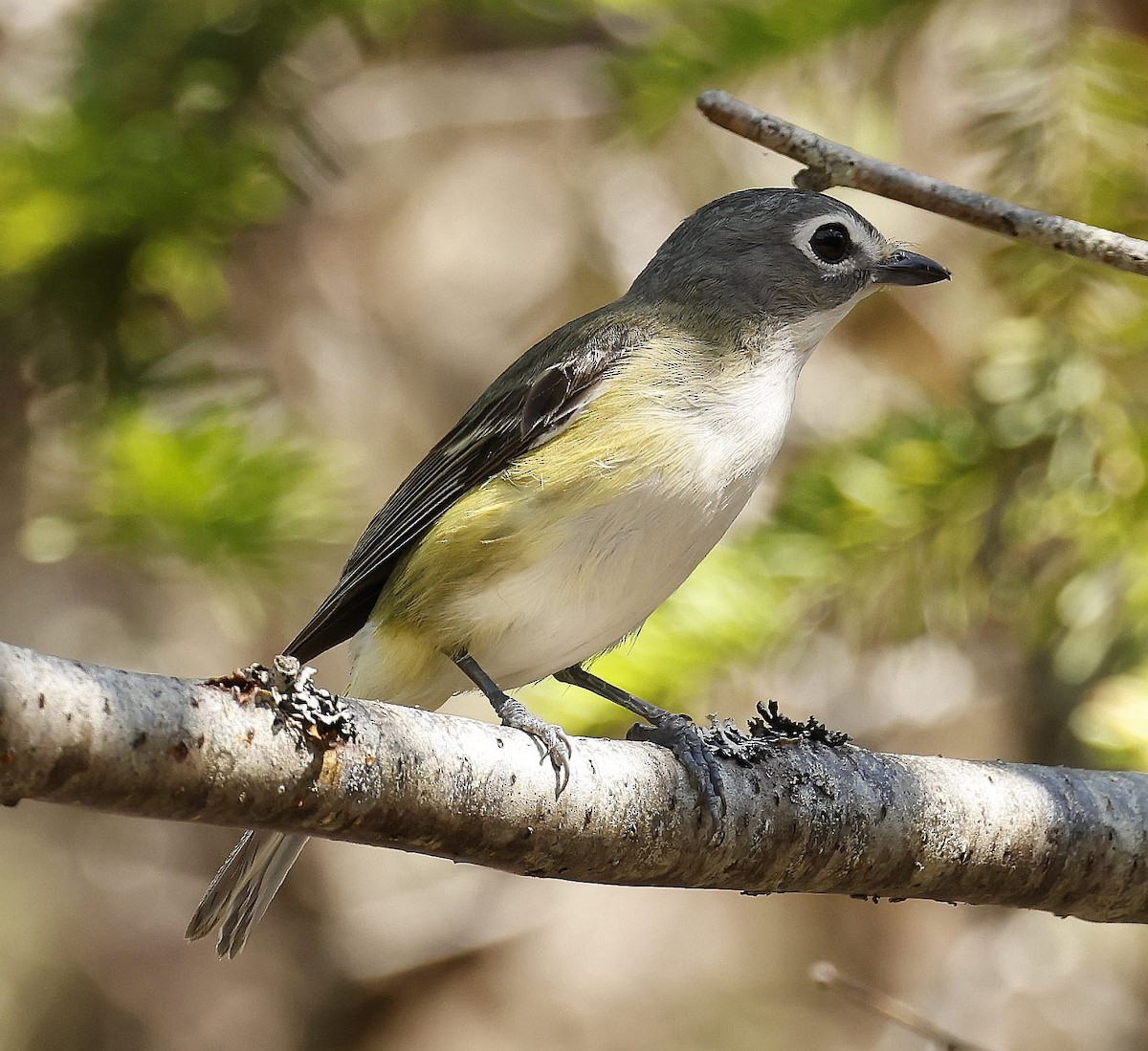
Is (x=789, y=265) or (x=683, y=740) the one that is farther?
(x=789, y=265)

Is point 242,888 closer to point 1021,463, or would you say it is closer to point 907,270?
point 1021,463

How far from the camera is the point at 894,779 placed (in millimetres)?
2510

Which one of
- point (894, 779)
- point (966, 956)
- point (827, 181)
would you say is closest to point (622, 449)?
point (827, 181)

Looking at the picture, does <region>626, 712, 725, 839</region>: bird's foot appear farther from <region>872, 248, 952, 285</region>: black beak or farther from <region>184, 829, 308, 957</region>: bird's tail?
<region>872, 248, 952, 285</region>: black beak

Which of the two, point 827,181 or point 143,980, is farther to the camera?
point 143,980

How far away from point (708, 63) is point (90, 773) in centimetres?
235

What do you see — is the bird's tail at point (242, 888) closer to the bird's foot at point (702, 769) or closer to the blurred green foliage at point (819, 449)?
the blurred green foliage at point (819, 449)

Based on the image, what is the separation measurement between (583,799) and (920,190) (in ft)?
4.12

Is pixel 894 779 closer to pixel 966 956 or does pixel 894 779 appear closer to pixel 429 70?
pixel 966 956

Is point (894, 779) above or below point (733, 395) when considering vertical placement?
below

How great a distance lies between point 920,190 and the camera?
243 cm

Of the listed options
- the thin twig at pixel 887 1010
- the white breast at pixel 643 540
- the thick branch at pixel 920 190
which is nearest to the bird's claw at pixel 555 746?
the white breast at pixel 643 540

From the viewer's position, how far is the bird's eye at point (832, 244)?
3732mm

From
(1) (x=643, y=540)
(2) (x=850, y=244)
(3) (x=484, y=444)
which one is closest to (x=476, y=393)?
(3) (x=484, y=444)
